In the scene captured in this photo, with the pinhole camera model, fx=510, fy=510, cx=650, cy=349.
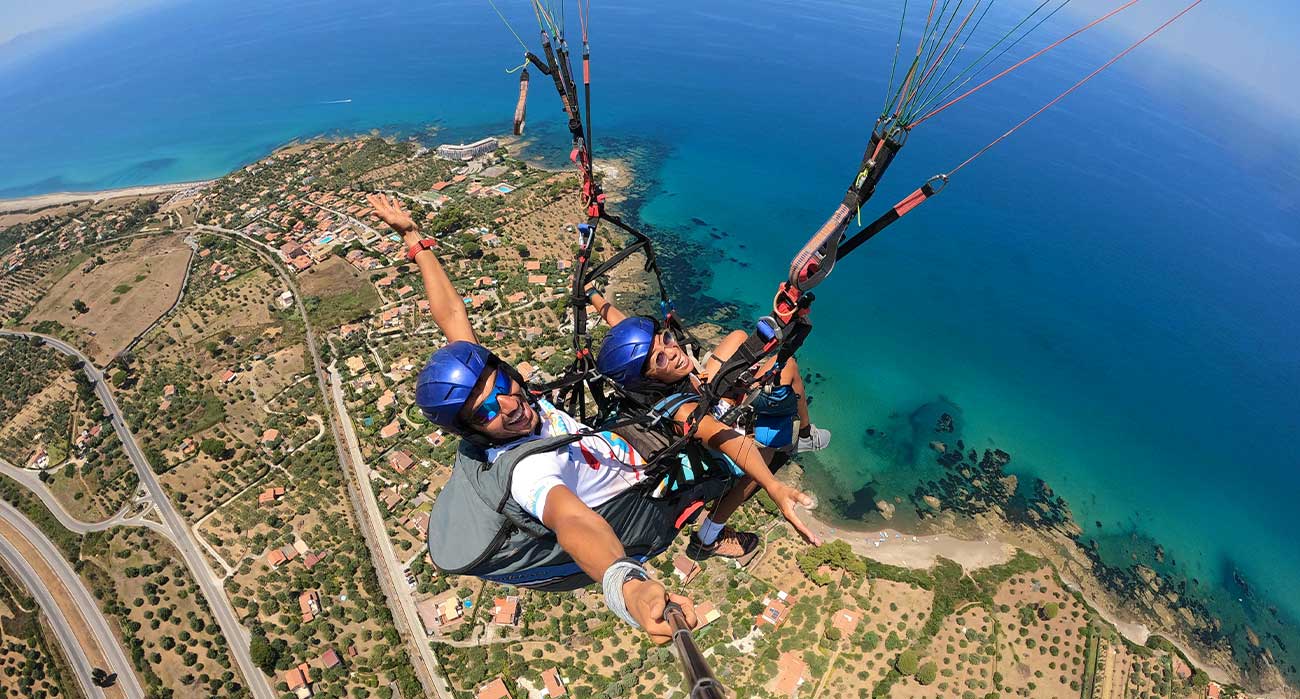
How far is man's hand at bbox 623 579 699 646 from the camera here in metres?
2.02

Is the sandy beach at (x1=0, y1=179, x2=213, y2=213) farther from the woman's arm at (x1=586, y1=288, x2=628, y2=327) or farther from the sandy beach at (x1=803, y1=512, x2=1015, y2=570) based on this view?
the sandy beach at (x1=803, y1=512, x2=1015, y2=570)

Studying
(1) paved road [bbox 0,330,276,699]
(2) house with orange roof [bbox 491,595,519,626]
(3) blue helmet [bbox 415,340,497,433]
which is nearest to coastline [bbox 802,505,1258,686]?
(2) house with orange roof [bbox 491,595,519,626]

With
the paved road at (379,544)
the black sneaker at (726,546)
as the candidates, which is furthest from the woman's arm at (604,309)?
the paved road at (379,544)

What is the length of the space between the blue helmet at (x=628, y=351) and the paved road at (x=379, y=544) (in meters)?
15.1

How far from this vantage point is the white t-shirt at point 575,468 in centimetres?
278

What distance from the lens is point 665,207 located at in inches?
1407

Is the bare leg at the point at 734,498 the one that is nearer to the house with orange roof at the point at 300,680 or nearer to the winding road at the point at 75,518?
the house with orange roof at the point at 300,680

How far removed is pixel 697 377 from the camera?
422cm

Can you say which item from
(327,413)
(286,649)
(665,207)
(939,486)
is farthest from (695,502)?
(665,207)

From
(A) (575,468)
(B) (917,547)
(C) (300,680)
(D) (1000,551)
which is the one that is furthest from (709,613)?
(A) (575,468)

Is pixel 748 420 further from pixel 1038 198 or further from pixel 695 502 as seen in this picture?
pixel 1038 198

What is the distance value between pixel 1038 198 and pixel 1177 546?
107ft

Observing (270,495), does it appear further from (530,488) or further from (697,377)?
(530,488)

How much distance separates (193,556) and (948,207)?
49.7 m
